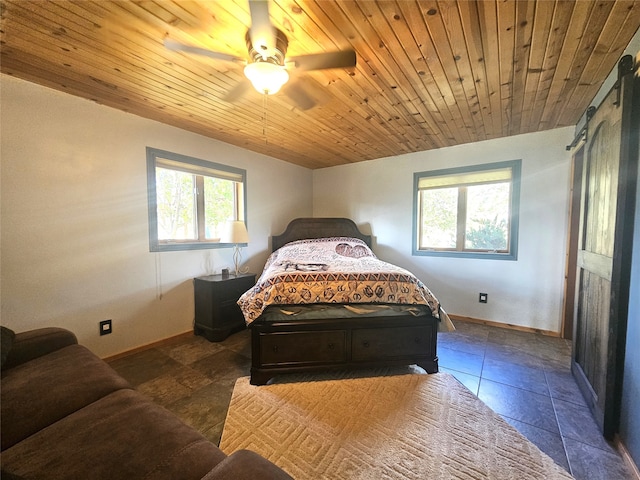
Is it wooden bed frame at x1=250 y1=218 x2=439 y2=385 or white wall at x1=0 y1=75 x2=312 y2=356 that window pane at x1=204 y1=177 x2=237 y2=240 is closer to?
white wall at x1=0 y1=75 x2=312 y2=356

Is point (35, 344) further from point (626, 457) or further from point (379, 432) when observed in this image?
point (626, 457)

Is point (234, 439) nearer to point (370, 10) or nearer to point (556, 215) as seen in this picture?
point (370, 10)

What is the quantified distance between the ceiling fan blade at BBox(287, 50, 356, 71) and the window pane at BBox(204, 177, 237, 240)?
2.17 metres

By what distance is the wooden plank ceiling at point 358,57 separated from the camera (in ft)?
4.35

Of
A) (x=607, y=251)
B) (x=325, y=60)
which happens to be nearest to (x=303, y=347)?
(x=325, y=60)

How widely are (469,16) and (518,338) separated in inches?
124

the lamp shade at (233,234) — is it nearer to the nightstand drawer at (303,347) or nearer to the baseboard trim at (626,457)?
the nightstand drawer at (303,347)

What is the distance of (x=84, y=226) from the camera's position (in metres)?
2.26

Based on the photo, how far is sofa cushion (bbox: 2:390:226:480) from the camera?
0.76 meters

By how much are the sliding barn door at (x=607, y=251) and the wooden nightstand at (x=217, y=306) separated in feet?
10.2

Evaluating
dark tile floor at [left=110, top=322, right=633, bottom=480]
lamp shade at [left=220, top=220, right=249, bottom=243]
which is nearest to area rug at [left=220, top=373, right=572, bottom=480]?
dark tile floor at [left=110, top=322, right=633, bottom=480]

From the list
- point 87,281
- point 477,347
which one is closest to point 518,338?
point 477,347

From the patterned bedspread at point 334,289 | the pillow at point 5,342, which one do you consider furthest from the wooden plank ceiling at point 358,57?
the pillow at point 5,342

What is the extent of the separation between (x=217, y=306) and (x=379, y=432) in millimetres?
2044
